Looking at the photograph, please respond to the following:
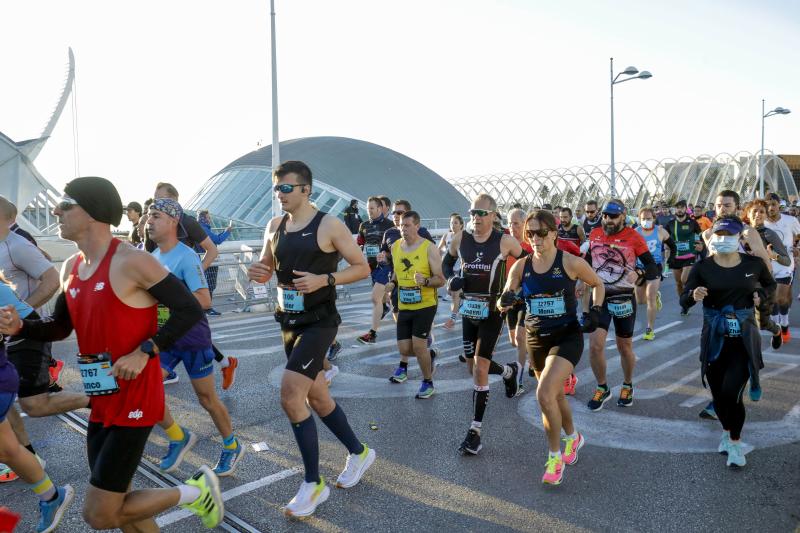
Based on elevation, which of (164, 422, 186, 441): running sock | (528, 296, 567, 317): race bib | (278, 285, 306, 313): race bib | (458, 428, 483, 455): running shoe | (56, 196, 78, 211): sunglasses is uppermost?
(56, 196, 78, 211): sunglasses

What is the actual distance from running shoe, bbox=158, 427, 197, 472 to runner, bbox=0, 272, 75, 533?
75 centimetres

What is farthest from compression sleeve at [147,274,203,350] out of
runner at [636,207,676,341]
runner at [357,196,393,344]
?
runner at [636,207,676,341]

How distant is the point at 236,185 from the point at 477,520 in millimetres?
37928

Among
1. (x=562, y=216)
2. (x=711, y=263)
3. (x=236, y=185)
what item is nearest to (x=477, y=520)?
(x=711, y=263)

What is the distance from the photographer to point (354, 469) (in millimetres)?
4129

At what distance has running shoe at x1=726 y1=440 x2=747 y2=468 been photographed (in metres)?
4.36

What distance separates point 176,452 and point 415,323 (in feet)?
8.48

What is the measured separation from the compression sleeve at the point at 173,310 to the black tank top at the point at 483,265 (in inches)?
118

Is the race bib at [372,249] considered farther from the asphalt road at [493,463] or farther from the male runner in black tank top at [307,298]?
the male runner in black tank top at [307,298]

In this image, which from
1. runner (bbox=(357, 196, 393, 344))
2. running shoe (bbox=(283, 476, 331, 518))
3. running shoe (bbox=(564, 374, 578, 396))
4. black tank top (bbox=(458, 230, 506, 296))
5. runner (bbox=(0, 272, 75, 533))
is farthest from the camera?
runner (bbox=(357, 196, 393, 344))

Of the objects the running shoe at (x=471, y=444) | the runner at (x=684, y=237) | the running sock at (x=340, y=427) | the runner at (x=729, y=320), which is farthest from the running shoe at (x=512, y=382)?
the runner at (x=684, y=237)

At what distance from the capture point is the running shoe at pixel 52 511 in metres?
3.53

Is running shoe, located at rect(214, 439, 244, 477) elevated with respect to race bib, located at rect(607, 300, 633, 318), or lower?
lower

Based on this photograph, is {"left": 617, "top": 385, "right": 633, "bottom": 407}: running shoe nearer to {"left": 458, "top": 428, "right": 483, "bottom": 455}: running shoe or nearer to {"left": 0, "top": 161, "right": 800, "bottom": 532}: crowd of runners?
{"left": 0, "top": 161, "right": 800, "bottom": 532}: crowd of runners
